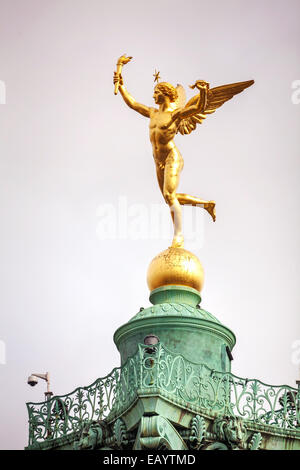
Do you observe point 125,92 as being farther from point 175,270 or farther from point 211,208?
point 175,270

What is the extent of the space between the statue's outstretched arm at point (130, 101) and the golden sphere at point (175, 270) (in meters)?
Result: 3.77

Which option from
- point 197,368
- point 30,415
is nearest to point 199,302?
point 197,368

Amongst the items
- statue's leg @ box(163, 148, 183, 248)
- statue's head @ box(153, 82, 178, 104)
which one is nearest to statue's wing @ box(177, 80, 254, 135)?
statue's head @ box(153, 82, 178, 104)

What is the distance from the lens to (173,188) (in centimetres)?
3138

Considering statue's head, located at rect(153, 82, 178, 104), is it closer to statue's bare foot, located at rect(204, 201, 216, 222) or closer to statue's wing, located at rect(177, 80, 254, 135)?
statue's wing, located at rect(177, 80, 254, 135)

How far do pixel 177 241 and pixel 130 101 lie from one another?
3.88 meters

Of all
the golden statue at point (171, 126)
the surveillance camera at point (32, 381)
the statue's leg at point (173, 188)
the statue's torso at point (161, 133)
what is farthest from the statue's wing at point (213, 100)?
the surveillance camera at point (32, 381)

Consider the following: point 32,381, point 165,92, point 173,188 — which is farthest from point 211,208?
point 32,381

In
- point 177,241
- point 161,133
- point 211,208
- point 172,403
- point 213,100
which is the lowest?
point 172,403

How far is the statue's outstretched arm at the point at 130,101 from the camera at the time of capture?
31812mm

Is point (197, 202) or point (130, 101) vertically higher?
point (130, 101)

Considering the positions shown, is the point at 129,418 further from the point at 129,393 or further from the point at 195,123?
the point at 195,123

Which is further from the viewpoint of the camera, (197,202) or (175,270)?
(197,202)

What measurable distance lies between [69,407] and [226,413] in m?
3.55
